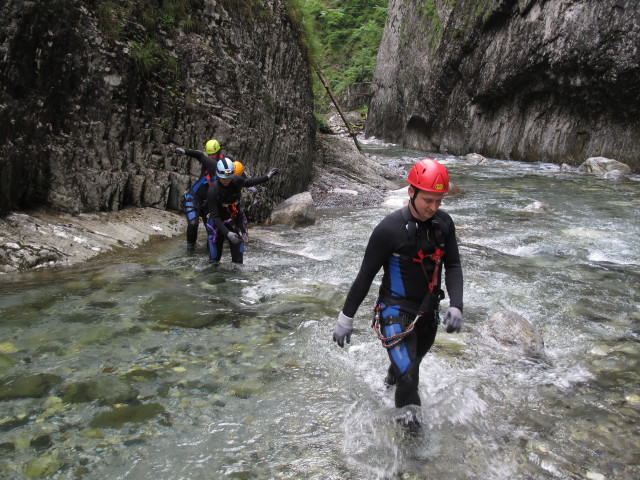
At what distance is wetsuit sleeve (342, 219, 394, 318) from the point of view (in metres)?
3.73

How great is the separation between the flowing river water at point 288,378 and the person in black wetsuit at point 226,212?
0.38 m

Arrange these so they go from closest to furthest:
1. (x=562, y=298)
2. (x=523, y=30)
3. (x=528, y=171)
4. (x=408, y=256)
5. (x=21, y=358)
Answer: (x=408, y=256)
(x=21, y=358)
(x=562, y=298)
(x=528, y=171)
(x=523, y=30)

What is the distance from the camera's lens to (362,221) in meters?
12.6

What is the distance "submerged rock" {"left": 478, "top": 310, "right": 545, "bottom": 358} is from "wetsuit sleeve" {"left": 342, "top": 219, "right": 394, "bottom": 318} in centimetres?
246

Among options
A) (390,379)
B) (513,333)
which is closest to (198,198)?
(390,379)

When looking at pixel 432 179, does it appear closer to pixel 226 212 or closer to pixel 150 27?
pixel 226 212

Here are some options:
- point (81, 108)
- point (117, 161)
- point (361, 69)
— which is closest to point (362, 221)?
point (117, 161)

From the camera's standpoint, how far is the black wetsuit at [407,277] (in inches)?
147

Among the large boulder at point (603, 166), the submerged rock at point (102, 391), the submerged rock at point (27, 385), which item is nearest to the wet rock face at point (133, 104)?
the submerged rock at point (27, 385)

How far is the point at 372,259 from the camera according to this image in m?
3.79

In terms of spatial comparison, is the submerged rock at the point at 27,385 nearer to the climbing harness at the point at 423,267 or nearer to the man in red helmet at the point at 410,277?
the man in red helmet at the point at 410,277

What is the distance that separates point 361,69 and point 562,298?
139 feet

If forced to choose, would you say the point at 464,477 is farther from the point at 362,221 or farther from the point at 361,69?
the point at 361,69

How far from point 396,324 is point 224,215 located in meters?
4.77
